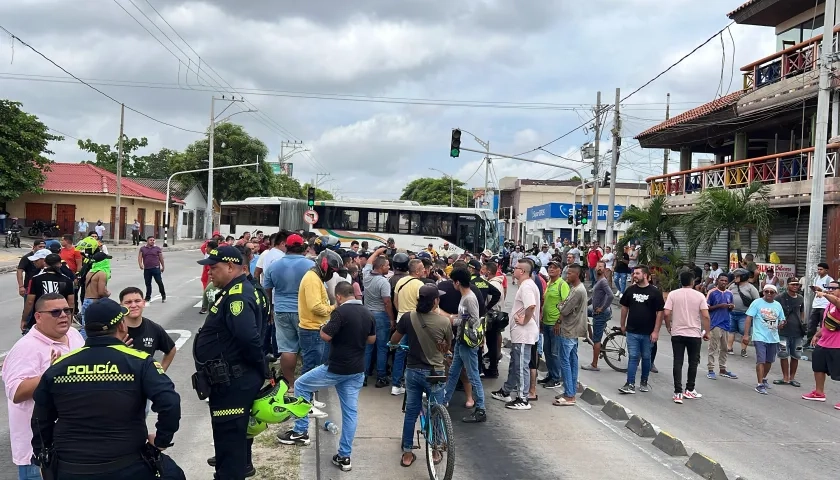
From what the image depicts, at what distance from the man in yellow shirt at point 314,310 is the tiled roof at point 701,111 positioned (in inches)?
795

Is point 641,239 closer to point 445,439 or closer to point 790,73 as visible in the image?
point 790,73

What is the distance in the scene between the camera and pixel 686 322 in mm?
9992

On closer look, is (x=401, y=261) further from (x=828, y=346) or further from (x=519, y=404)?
(x=828, y=346)

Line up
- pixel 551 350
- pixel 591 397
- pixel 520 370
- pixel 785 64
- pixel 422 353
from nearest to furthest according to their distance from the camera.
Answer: pixel 422 353
pixel 520 370
pixel 591 397
pixel 551 350
pixel 785 64

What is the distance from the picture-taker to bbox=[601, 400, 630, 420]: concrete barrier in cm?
902

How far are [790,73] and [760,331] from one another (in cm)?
1274

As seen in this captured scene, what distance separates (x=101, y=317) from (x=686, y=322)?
826 cm

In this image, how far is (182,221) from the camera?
210 ft

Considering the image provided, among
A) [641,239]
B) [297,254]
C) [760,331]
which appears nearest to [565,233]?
[641,239]

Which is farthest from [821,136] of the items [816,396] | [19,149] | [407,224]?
[19,149]

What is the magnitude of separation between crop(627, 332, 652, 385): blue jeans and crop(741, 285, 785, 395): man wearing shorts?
2131 mm

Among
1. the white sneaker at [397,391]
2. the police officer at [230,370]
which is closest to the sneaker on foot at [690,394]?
the white sneaker at [397,391]

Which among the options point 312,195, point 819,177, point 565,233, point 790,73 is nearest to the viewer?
point 819,177

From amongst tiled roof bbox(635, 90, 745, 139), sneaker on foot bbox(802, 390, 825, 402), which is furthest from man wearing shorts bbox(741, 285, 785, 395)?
tiled roof bbox(635, 90, 745, 139)
